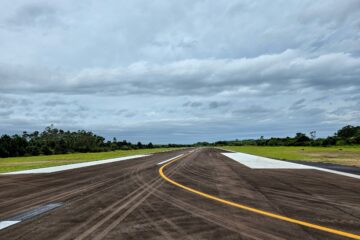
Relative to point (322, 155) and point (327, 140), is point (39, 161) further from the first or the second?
point (327, 140)

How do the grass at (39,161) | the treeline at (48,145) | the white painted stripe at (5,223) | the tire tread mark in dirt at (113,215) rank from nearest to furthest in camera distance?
the tire tread mark in dirt at (113,215) → the white painted stripe at (5,223) → the grass at (39,161) → the treeline at (48,145)

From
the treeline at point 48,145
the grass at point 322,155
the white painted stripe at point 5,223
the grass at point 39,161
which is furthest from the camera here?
the treeline at point 48,145

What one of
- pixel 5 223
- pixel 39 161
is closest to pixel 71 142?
pixel 39 161

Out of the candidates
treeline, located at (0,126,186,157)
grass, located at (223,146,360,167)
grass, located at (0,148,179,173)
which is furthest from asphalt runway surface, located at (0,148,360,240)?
treeline, located at (0,126,186,157)

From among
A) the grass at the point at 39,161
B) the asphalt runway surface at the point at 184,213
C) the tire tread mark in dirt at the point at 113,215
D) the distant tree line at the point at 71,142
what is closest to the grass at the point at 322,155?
the asphalt runway surface at the point at 184,213

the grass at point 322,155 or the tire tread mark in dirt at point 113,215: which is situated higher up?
the grass at point 322,155

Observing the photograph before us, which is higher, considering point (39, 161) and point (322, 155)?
point (322, 155)

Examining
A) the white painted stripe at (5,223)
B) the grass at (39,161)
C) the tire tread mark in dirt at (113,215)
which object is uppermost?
the grass at (39,161)

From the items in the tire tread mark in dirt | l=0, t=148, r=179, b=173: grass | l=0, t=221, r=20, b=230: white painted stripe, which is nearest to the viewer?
the tire tread mark in dirt

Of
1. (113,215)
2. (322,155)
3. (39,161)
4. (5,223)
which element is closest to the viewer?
(5,223)

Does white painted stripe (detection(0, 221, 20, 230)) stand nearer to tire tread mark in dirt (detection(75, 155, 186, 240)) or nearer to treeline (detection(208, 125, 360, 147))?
tire tread mark in dirt (detection(75, 155, 186, 240))

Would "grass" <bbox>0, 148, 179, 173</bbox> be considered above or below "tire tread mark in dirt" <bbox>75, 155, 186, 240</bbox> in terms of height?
above

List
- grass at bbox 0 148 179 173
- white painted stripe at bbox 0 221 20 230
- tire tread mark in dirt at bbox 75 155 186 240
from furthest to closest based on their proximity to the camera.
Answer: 1. grass at bbox 0 148 179 173
2. white painted stripe at bbox 0 221 20 230
3. tire tread mark in dirt at bbox 75 155 186 240

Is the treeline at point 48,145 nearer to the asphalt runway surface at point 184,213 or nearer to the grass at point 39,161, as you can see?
the grass at point 39,161
